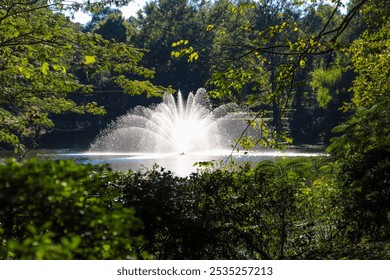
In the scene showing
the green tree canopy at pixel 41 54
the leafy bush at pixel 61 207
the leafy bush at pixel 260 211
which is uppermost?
the green tree canopy at pixel 41 54

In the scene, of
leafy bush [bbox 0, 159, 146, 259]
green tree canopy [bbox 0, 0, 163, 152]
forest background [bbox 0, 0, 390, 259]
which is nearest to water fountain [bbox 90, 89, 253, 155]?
green tree canopy [bbox 0, 0, 163, 152]

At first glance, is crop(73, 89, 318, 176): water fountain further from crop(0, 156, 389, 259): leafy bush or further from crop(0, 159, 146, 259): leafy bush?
crop(0, 159, 146, 259): leafy bush

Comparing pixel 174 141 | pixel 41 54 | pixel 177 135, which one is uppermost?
pixel 41 54

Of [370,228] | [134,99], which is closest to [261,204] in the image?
[370,228]

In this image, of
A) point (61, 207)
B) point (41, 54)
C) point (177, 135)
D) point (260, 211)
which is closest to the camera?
point (61, 207)

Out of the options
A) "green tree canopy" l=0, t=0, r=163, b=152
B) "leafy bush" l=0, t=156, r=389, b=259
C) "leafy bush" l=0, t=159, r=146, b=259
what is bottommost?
"leafy bush" l=0, t=156, r=389, b=259

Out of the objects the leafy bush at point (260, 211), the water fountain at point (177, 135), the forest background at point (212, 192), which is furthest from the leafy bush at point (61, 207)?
the water fountain at point (177, 135)

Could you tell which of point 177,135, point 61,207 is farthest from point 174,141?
point 61,207

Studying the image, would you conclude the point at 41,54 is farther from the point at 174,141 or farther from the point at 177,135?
the point at 177,135

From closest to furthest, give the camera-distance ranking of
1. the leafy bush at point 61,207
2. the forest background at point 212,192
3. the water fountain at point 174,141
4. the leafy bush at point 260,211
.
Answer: the leafy bush at point 61,207, the forest background at point 212,192, the leafy bush at point 260,211, the water fountain at point 174,141

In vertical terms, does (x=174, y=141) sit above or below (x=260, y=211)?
above

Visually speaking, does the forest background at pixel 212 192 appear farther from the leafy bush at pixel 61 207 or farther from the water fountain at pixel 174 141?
the water fountain at pixel 174 141
